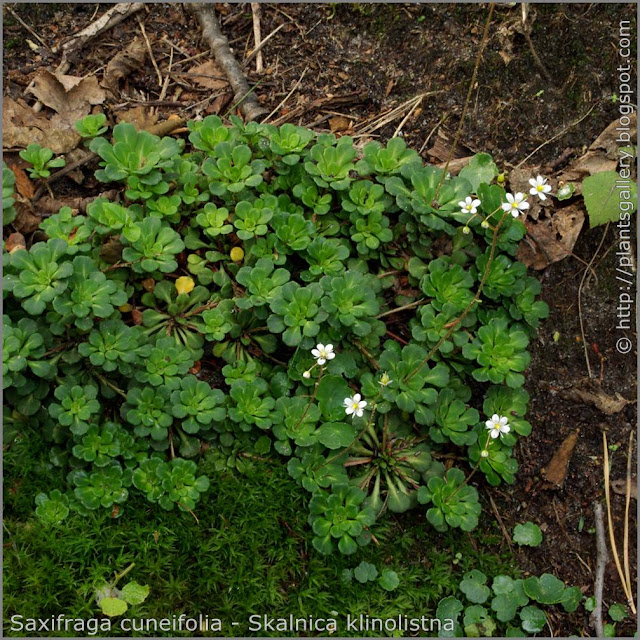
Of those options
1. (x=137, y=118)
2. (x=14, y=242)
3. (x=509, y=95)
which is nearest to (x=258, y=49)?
(x=137, y=118)

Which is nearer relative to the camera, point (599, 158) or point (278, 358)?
point (278, 358)

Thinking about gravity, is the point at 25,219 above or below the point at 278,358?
above

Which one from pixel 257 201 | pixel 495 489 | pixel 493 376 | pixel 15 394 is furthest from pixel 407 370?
pixel 15 394

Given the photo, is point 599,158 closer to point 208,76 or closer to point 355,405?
point 355,405

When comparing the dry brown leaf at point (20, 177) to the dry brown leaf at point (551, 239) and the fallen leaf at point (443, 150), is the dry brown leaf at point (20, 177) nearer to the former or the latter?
the fallen leaf at point (443, 150)

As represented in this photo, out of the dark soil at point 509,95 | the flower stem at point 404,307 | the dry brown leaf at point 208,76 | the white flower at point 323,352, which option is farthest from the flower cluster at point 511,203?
the dry brown leaf at point 208,76

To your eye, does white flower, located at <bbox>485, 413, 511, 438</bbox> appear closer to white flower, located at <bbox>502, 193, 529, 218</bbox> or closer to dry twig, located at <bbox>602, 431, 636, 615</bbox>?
dry twig, located at <bbox>602, 431, 636, 615</bbox>
